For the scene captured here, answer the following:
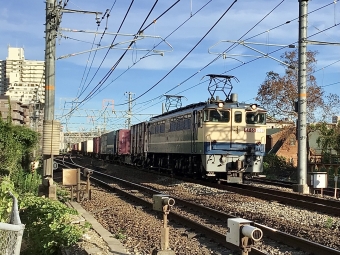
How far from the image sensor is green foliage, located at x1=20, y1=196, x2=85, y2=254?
23.4 ft

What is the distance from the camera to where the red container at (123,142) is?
126 ft

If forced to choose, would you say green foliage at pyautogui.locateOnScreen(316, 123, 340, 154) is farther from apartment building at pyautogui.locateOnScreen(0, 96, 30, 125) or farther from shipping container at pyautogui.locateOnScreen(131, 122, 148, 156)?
apartment building at pyautogui.locateOnScreen(0, 96, 30, 125)

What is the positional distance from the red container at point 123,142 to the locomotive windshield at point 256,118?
63.9 ft

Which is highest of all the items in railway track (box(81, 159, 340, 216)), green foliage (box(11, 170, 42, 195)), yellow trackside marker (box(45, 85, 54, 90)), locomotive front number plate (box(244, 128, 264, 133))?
yellow trackside marker (box(45, 85, 54, 90))

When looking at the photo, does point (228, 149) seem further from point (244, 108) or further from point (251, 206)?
point (251, 206)

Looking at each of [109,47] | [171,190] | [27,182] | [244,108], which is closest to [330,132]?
[244,108]

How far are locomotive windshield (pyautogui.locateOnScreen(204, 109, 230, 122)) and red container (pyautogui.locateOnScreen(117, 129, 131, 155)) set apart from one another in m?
19.5

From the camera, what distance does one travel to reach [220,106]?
1884cm

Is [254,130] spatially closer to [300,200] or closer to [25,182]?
[300,200]

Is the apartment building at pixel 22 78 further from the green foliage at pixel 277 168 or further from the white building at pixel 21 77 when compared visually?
the green foliage at pixel 277 168

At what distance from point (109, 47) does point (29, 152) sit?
18.9ft

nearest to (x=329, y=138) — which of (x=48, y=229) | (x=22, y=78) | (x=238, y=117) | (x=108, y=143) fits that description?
(x=238, y=117)

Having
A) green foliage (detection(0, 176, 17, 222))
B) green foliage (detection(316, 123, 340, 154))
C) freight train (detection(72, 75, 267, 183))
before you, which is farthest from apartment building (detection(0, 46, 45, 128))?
green foliage (detection(0, 176, 17, 222))

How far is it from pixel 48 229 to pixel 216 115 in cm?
1223
